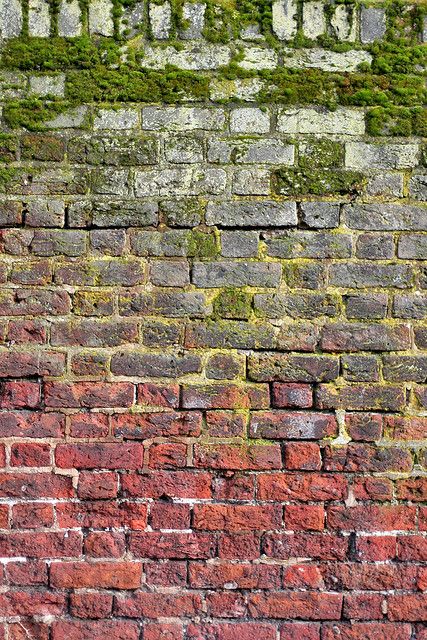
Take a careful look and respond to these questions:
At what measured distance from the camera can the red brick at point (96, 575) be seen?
2.65 m

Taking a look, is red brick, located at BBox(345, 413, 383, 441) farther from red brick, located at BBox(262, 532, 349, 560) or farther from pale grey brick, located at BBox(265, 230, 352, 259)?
pale grey brick, located at BBox(265, 230, 352, 259)

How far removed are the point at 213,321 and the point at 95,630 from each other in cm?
125

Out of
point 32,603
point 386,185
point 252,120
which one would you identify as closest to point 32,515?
point 32,603

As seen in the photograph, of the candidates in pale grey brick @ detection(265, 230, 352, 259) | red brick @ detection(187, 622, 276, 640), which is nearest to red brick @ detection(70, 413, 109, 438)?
red brick @ detection(187, 622, 276, 640)

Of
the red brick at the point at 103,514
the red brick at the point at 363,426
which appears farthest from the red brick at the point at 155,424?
the red brick at the point at 363,426

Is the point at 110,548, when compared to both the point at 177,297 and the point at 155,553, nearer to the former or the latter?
the point at 155,553

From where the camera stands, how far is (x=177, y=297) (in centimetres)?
273

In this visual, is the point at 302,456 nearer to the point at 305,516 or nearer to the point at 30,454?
the point at 305,516

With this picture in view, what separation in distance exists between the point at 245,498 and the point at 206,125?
1463 mm

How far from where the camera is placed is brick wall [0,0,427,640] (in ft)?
8.73

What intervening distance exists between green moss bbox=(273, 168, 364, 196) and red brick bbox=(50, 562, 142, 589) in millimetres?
1571

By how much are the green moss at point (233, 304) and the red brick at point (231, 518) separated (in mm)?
731

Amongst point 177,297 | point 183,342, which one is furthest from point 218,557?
point 177,297

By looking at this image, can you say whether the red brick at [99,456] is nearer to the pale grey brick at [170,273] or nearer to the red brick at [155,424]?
the red brick at [155,424]
